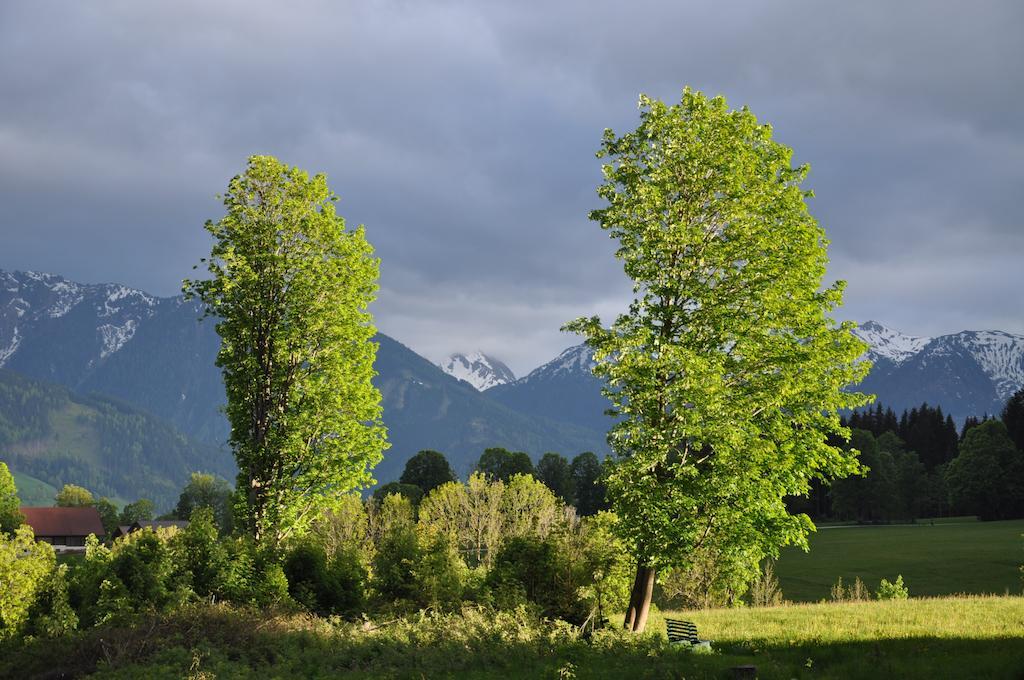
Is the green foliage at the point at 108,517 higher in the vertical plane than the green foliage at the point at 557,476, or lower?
lower

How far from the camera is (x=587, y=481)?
14288cm

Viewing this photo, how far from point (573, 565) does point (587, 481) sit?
11306 centimetres

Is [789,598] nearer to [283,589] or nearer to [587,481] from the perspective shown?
[283,589]

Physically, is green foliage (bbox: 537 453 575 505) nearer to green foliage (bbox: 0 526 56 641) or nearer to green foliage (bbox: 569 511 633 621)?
green foliage (bbox: 569 511 633 621)

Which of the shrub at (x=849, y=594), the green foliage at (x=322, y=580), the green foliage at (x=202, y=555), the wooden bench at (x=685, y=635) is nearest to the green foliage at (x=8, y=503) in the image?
the green foliage at (x=322, y=580)

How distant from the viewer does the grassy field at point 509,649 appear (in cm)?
1794

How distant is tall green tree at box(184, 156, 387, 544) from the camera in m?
29.2

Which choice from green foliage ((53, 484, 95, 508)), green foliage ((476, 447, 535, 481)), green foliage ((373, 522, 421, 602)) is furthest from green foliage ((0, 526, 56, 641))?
green foliage ((53, 484, 95, 508))

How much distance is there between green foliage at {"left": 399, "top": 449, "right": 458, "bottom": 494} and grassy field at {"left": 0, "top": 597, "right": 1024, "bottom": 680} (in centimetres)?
11339

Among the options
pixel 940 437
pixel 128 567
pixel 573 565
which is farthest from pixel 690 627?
pixel 940 437

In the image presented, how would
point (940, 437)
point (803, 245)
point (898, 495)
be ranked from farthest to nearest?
point (940, 437), point (898, 495), point (803, 245)

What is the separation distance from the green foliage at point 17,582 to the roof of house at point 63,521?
490 ft

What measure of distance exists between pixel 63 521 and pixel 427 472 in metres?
77.2

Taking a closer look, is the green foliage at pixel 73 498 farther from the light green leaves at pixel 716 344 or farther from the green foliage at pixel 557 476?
the light green leaves at pixel 716 344
